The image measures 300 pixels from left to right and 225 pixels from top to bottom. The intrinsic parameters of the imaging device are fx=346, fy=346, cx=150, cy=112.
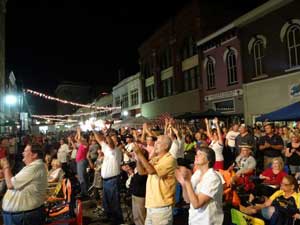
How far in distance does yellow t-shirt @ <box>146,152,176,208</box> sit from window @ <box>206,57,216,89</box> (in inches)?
757

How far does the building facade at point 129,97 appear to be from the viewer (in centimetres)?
3947

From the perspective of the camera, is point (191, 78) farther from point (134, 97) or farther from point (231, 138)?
point (231, 138)

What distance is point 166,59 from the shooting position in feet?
105

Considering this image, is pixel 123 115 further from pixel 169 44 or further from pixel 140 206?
pixel 140 206

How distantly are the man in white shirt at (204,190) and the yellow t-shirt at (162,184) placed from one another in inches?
35.0

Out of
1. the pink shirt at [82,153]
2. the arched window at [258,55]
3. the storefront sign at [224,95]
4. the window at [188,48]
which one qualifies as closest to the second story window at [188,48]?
the window at [188,48]

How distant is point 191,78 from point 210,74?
3291 mm

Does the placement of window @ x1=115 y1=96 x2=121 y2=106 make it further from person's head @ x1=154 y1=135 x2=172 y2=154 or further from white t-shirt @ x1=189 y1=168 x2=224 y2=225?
white t-shirt @ x1=189 y1=168 x2=224 y2=225

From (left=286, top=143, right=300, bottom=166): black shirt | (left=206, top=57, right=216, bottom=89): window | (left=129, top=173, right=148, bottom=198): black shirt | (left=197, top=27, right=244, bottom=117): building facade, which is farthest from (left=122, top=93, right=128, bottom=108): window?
(left=129, top=173, right=148, bottom=198): black shirt

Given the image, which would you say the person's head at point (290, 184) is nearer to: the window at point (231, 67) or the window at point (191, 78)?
the window at point (231, 67)

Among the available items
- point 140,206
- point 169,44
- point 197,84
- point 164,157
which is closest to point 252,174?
point 140,206

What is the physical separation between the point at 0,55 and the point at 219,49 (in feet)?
84.6

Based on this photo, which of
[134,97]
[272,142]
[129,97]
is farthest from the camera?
[129,97]

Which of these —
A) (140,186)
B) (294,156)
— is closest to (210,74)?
(294,156)
